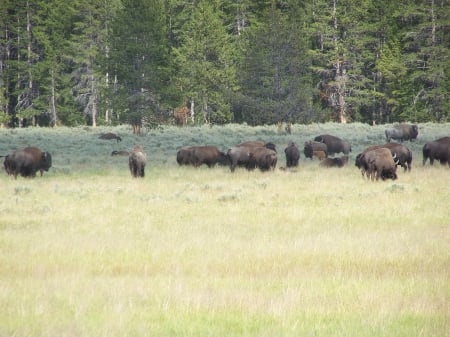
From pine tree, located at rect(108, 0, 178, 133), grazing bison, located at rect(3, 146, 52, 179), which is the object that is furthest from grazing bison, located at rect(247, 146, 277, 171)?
pine tree, located at rect(108, 0, 178, 133)

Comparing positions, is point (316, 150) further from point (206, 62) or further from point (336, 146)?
point (206, 62)

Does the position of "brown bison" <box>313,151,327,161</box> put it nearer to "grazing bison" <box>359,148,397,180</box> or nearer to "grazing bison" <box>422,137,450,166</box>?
"grazing bison" <box>422,137,450,166</box>

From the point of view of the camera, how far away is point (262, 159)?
26531mm

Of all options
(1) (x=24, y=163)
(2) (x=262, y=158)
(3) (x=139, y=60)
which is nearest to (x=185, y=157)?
(2) (x=262, y=158)

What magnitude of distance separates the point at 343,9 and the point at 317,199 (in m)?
50.1

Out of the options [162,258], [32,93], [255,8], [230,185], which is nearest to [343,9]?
[255,8]

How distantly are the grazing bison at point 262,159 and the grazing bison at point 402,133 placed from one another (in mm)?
17347

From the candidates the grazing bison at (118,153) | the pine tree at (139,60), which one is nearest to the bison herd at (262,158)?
the grazing bison at (118,153)

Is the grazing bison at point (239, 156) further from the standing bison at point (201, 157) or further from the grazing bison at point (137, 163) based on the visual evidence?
the grazing bison at point (137, 163)

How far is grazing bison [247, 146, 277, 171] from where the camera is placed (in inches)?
1038

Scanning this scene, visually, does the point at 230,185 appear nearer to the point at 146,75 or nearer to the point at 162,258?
the point at 162,258

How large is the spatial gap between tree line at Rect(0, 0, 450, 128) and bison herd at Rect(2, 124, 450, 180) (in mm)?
21177

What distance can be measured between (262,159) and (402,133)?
1844cm

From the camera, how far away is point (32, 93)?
67.5 m
